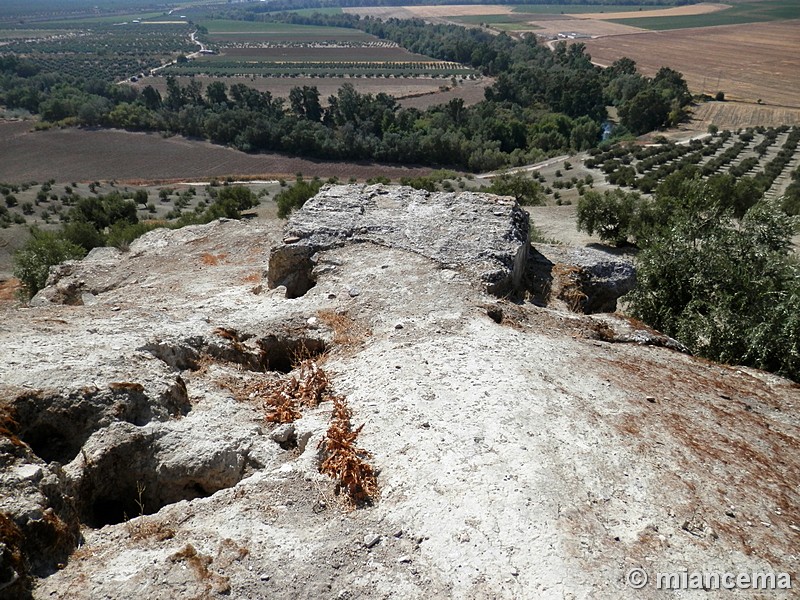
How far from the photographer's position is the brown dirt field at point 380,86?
114000 mm

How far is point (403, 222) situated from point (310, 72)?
5543 inches

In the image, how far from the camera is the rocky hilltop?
691 cm

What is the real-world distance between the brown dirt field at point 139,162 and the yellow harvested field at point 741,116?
1982 inches

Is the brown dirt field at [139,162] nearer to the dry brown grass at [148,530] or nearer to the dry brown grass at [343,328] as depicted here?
the dry brown grass at [343,328]

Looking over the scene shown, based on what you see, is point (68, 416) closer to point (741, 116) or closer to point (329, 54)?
point (741, 116)

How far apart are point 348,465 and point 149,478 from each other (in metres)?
3.17

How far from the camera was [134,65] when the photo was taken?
157m

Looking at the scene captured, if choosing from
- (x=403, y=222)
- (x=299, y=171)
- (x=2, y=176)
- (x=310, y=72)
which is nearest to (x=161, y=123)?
(x=2, y=176)

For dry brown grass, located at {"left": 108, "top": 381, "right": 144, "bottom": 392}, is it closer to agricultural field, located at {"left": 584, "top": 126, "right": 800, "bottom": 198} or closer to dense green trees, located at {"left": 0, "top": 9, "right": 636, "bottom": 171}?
agricultural field, located at {"left": 584, "top": 126, "right": 800, "bottom": 198}

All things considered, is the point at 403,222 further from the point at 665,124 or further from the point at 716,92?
the point at 716,92

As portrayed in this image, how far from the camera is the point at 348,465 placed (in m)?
8.30

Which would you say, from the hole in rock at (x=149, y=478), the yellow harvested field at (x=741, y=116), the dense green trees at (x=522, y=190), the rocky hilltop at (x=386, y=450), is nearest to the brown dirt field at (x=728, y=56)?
the yellow harvested field at (x=741, y=116)

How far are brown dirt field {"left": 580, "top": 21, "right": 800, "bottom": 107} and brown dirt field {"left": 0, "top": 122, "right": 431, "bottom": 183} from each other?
70225mm

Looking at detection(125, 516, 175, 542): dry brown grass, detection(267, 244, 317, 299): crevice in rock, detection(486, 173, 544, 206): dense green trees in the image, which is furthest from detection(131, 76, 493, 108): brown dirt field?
detection(125, 516, 175, 542): dry brown grass
